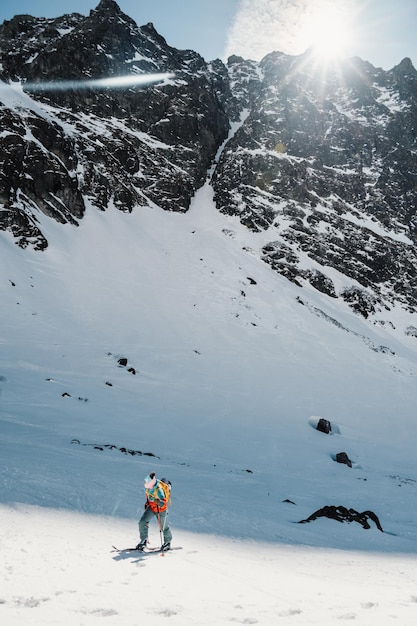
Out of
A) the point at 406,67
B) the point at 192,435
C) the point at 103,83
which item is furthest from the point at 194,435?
the point at 406,67

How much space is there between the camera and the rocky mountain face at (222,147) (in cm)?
5744

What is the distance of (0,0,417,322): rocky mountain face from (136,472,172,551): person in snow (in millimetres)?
39824

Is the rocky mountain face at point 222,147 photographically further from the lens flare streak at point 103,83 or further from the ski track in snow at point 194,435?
the ski track in snow at point 194,435

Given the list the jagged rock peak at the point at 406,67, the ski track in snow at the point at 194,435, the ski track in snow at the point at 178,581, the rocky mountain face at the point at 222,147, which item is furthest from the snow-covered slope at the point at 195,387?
the jagged rock peak at the point at 406,67

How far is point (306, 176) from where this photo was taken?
81625 mm

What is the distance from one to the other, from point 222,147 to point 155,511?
96.8m

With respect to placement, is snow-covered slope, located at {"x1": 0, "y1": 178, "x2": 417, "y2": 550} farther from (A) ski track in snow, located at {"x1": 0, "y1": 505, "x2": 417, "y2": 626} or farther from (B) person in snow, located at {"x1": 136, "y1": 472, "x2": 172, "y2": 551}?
(B) person in snow, located at {"x1": 136, "y1": 472, "x2": 172, "y2": 551}

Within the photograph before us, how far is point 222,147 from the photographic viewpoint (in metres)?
95.8

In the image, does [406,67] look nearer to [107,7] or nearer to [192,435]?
[107,7]

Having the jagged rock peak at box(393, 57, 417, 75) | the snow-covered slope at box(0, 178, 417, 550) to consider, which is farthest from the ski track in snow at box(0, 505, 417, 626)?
the jagged rock peak at box(393, 57, 417, 75)

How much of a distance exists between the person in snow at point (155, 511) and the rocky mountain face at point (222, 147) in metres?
39.8

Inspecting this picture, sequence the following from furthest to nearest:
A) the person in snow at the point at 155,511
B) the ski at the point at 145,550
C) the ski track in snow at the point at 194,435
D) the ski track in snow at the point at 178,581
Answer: the person in snow at the point at 155,511 < the ski at the point at 145,550 < the ski track in snow at the point at 194,435 < the ski track in snow at the point at 178,581

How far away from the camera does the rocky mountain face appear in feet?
188

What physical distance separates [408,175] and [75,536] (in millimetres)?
101584
